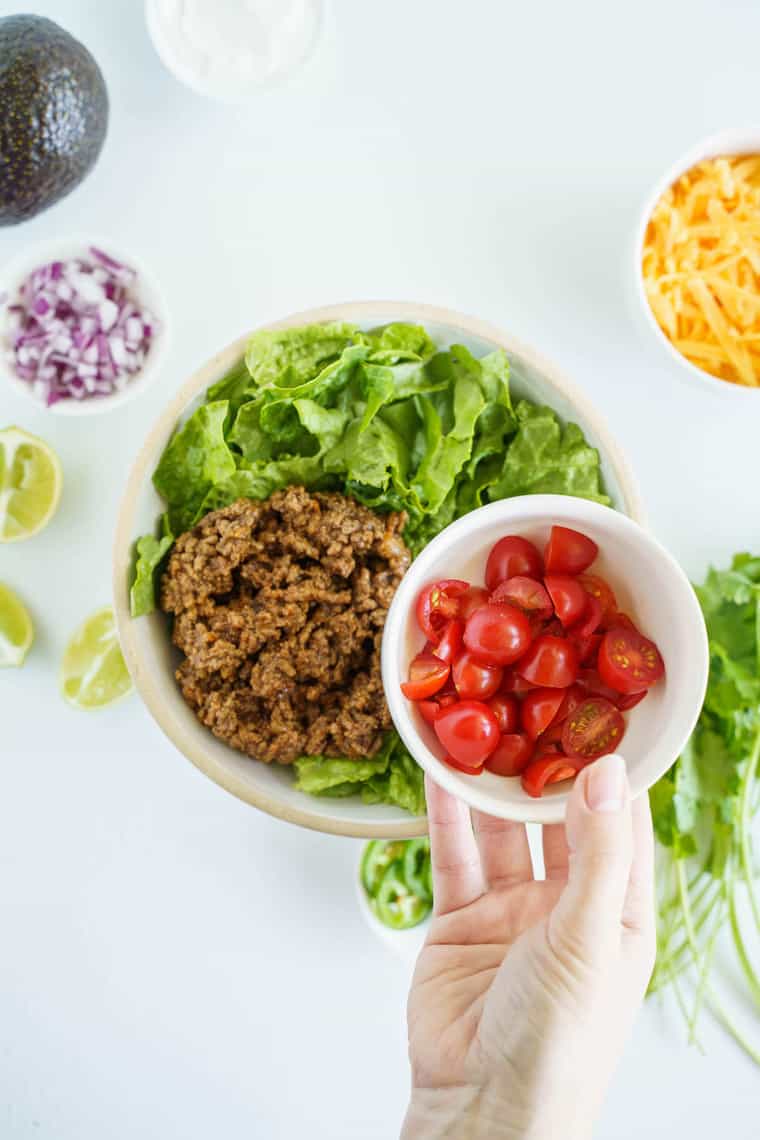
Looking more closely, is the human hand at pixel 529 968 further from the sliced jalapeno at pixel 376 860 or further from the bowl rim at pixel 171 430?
the sliced jalapeno at pixel 376 860

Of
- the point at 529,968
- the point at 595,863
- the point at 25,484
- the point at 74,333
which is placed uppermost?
the point at 74,333


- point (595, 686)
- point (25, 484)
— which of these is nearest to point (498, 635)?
point (595, 686)

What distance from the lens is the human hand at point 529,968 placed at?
1.38 metres

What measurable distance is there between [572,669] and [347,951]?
99 centimetres

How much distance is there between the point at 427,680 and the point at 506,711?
134 mm

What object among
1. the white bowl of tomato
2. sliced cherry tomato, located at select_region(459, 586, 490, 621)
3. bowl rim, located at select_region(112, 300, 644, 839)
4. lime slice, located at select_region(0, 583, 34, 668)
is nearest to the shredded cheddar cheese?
bowl rim, located at select_region(112, 300, 644, 839)

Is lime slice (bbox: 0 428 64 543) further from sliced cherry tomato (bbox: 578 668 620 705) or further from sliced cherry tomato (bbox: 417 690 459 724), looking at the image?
sliced cherry tomato (bbox: 578 668 620 705)

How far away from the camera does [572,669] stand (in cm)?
161

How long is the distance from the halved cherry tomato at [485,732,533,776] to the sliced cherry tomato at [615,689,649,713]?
15 centimetres

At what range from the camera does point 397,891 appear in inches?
89.0

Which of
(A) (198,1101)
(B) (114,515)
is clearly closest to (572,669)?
(B) (114,515)

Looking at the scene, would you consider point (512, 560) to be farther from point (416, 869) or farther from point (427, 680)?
point (416, 869)

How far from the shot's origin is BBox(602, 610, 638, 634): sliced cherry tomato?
1681mm

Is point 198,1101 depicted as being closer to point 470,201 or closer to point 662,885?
point 662,885
